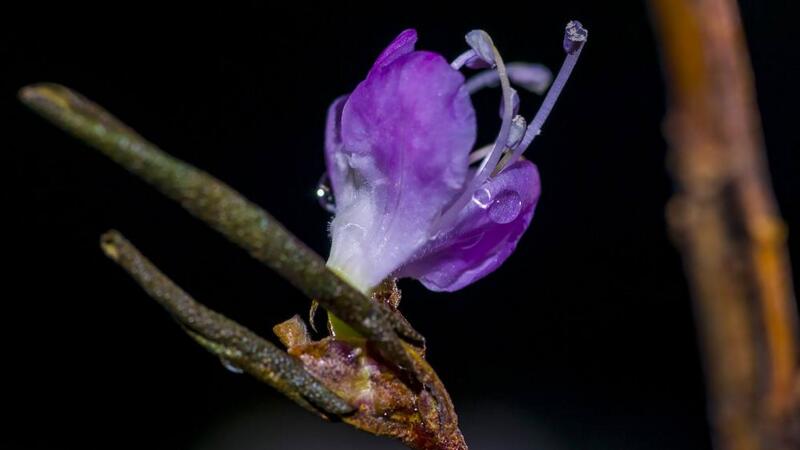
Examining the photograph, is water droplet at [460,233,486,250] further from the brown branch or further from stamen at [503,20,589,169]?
the brown branch

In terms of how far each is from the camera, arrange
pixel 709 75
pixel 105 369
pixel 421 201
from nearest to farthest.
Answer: pixel 709 75 < pixel 421 201 < pixel 105 369

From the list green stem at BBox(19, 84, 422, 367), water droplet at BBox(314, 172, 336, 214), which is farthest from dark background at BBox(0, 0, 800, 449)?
green stem at BBox(19, 84, 422, 367)

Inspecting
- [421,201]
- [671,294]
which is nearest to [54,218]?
[671,294]

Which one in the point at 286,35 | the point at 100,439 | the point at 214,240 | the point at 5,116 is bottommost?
the point at 100,439

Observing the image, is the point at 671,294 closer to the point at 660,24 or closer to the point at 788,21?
the point at 788,21

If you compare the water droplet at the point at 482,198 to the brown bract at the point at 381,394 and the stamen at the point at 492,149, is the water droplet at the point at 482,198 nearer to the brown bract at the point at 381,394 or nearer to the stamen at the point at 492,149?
the stamen at the point at 492,149

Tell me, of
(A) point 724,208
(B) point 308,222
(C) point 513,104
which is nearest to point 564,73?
(C) point 513,104

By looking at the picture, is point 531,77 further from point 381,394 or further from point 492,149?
point 381,394
